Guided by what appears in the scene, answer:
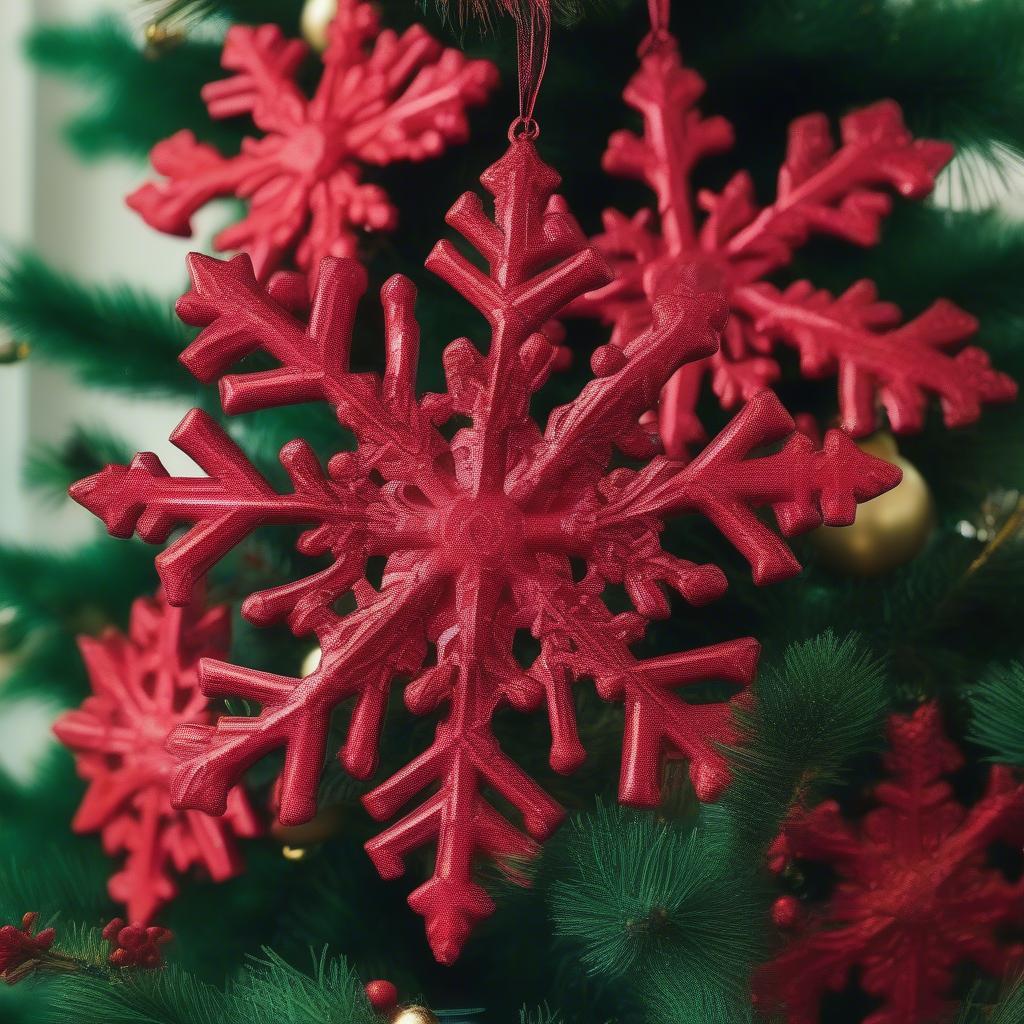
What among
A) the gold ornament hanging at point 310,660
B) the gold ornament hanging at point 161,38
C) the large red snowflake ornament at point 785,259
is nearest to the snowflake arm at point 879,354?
the large red snowflake ornament at point 785,259

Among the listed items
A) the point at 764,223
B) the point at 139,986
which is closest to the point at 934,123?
the point at 764,223

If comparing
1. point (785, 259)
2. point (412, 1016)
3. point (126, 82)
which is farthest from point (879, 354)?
point (126, 82)

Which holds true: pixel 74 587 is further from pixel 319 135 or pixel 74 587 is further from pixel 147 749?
pixel 319 135

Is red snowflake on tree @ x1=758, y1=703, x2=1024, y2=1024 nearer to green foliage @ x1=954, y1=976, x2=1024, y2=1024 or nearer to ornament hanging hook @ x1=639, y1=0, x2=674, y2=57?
green foliage @ x1=954, y1=976, x2=1024, y2=1024

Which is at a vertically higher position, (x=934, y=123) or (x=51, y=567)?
(x=934, y=123)

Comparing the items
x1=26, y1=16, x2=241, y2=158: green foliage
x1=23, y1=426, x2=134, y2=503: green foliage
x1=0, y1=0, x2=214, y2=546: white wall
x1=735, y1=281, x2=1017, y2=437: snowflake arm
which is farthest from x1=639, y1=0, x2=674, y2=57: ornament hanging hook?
x1=0, y1=0, x2=214, y2=546: white wall

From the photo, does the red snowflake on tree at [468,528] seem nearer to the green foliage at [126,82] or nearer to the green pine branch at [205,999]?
the green pine branch at [205,999]

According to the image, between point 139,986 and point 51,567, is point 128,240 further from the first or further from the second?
point 139,986
